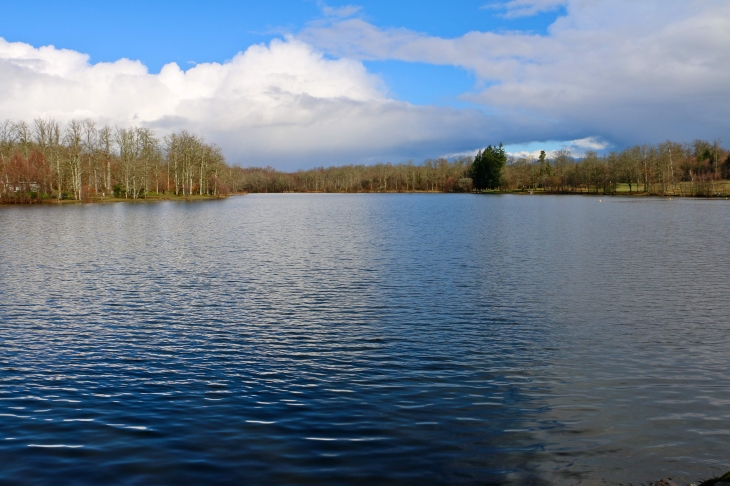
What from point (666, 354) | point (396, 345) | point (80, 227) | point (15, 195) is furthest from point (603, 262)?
point (15, 195)

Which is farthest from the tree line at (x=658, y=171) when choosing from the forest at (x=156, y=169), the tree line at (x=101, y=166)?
the tree line at (x=101, y=166)

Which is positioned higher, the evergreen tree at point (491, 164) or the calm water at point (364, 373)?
the evergreen tree at point (491, 164)

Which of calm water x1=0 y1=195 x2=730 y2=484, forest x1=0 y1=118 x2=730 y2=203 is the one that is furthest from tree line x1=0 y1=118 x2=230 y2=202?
calm water x1=0 y1=195 x2=730 y2=484

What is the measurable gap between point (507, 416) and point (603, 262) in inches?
949

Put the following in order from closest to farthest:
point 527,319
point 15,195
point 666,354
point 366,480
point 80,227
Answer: point 366,480 < point 666,354 < point 527,319 < point 80,227 < point 15,195

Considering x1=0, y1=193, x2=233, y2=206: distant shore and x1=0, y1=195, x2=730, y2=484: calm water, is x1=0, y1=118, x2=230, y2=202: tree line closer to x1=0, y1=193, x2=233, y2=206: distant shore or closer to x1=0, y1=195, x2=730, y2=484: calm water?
x1=0, y1=193, x2=233, y2=206: distant shore

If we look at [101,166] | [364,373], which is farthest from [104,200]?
[364,373]

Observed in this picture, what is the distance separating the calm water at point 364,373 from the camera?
32.4 feet

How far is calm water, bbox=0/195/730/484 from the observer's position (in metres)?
9.87

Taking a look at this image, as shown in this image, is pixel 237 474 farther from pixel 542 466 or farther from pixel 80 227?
pixel 80 227

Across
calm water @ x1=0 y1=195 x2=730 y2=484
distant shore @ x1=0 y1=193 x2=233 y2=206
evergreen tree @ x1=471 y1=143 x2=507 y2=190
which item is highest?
evergreen tree @ x1=471 y1=143 x2=507 y2=190

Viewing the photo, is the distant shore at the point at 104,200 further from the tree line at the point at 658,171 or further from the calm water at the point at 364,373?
the tree line at the point at 658,171

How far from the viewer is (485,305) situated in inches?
867

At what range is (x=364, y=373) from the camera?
14344 millimetres
